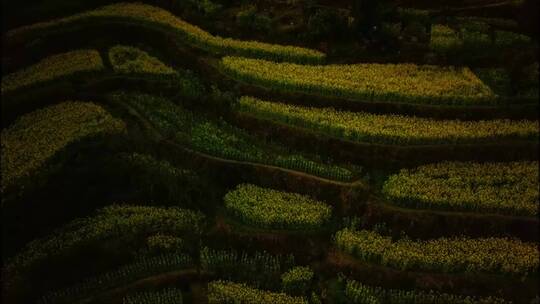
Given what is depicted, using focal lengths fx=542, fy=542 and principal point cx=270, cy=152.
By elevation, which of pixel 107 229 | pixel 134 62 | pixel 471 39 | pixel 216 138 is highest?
pixel 471 39


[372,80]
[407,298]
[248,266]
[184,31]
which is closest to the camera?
[407,298]

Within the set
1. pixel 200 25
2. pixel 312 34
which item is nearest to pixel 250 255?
pixel 312 34

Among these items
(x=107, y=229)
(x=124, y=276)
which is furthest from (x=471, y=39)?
(x=124, y=276)

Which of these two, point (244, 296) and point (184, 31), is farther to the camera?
point (184, 31)

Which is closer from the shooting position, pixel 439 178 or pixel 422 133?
pixel 439 178

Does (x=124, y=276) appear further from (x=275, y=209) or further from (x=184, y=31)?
(x=184, y=31)

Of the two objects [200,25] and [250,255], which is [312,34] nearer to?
[200,25]
